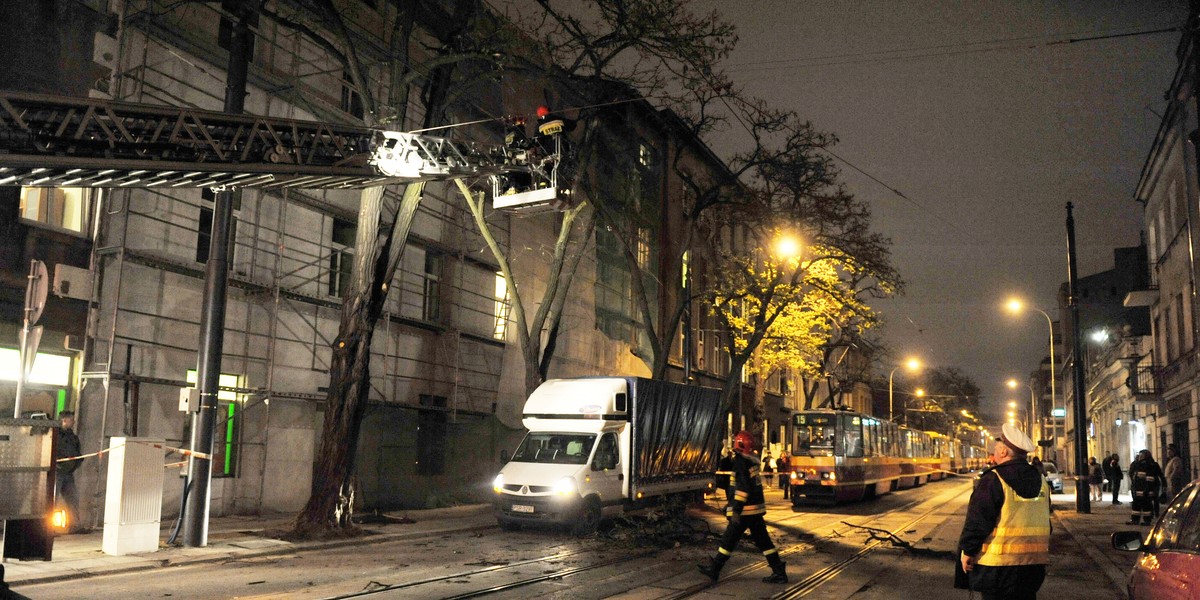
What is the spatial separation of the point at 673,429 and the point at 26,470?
540 inches

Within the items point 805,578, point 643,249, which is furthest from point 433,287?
point 643,249

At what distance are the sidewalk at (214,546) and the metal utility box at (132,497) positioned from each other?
0.69 ft

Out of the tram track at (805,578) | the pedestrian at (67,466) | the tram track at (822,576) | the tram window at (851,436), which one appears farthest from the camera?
the tram window at (851,436)

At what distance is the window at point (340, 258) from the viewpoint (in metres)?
21.5

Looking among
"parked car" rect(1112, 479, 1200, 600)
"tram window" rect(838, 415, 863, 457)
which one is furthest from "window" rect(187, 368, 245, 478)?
"tram window" rect(838, 415, 863, 457)

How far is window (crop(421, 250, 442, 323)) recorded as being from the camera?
24641 mm

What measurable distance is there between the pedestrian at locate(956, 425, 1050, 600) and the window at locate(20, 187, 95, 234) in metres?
14.4

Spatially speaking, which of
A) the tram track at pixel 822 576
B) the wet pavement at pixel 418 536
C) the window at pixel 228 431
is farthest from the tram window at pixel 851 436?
the window at pixel 228 431

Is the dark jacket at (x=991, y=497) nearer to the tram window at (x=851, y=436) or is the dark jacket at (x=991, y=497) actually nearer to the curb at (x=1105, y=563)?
the curb at (x=1105, y=563)

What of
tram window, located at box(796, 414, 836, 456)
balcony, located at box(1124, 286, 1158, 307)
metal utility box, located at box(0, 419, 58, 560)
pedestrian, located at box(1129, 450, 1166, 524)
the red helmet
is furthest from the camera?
balcony, located at box(1124, 286, 1158, 307)

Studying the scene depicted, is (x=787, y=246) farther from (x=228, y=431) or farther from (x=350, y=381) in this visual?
(x=228, y=431)

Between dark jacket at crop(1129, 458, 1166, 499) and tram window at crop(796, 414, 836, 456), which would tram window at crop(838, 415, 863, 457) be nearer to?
tram window at crop(796, 414, 836, 456)

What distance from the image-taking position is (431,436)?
24.4 metres

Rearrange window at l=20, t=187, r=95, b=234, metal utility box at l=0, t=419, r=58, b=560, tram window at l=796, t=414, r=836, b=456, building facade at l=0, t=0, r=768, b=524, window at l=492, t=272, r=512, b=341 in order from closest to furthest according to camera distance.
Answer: metal utility box at l=0, t=419, r=58, b=560, window at l=20, t=187, r=95, b=234, building facade at l=0, t=0, r=768, b=524, tram window at l=796, t=414, r=836, b=456, window at l=492, t=272, r=512, b=341
